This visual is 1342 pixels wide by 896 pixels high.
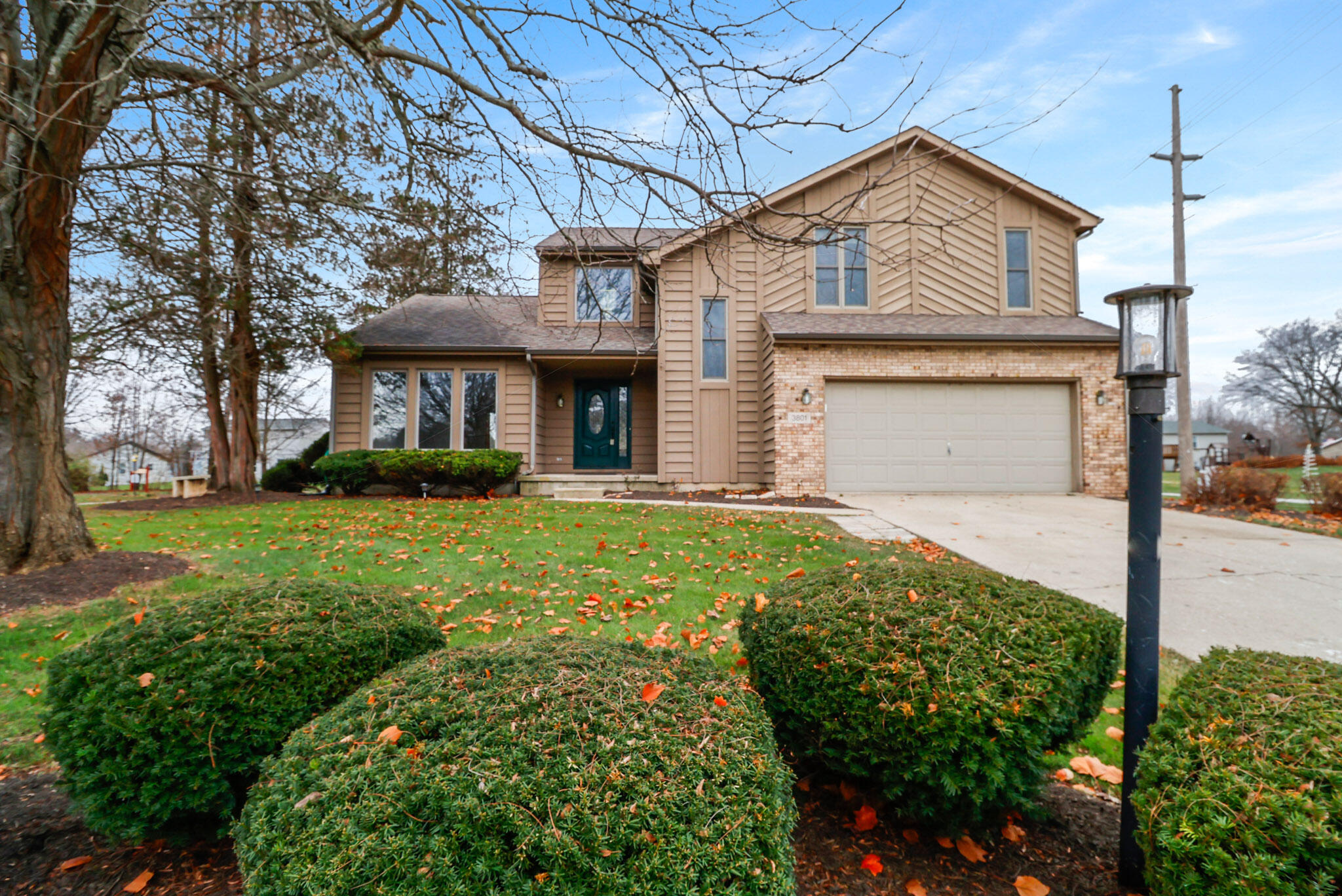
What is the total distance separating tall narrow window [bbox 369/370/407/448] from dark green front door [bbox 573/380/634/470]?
146 inches

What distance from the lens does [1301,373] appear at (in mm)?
34906

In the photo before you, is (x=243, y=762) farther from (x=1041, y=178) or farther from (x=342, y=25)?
(x=342, y=25)

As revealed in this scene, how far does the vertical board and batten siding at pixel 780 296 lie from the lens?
12.4 metres

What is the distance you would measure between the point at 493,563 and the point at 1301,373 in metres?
48.3

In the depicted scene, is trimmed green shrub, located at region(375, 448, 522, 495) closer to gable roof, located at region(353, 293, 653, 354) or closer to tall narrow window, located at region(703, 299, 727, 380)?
gable roof, located at region(353, 293, 653, 354)

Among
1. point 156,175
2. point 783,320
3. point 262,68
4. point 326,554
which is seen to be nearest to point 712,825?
point 326,554

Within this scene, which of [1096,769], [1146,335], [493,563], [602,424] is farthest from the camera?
[602,424]

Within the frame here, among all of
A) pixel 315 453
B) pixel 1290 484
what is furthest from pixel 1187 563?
pixel 1290 484

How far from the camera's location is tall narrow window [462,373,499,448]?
513 inches

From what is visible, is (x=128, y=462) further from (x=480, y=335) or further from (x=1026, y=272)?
(x=1026, y=272)

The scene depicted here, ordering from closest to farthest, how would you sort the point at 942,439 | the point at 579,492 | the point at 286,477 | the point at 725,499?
1. the point at 725,499
2. the point at 942,439
3. the point at 579,492
4. the point at 286,477

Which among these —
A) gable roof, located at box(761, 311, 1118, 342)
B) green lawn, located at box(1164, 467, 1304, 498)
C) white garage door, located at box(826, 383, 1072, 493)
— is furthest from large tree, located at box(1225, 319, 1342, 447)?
white garage door, located at box(826, 383, 1072, 493)

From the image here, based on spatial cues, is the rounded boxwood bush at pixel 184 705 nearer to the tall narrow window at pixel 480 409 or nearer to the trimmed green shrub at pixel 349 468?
the trimmed green shrub at pixel 349 468

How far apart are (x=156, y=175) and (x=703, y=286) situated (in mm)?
8909
